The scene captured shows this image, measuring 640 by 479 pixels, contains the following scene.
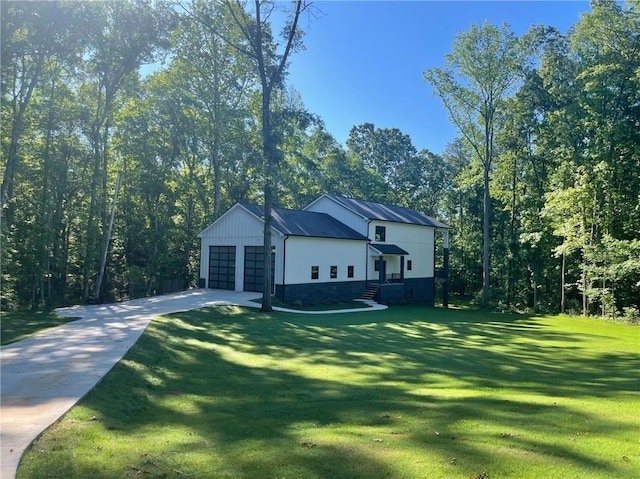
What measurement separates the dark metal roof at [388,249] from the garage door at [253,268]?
8.15 metres

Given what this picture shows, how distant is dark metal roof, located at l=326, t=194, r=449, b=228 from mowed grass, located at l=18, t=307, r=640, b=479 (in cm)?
1794

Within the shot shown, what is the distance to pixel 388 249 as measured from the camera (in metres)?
30.4

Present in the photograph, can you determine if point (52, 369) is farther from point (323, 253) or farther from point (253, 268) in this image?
point (323, 253)

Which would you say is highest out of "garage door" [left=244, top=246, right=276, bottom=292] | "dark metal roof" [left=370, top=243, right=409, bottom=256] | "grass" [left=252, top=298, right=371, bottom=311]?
"dark metal roof" [left=370, top=243, right=409, bottom=256]

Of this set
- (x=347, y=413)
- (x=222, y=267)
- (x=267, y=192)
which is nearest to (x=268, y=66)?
(x=267, y=192)

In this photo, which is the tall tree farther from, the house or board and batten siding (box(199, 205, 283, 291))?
the house

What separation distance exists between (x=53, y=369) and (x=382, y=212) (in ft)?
87.6

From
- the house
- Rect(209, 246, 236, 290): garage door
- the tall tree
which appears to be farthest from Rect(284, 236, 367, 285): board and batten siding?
the tall tree

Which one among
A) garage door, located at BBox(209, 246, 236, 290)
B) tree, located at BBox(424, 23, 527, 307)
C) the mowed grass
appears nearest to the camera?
the mowed grass

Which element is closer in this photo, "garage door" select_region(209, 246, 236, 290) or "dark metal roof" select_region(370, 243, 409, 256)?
"garage door" select_region(209, 246, 236, 290)

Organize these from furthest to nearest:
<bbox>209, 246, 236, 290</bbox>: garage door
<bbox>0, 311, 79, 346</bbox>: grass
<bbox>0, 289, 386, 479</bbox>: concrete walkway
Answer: <bbox>209, 246, 236, 290</bbox>: garage door → <bbox>0, 311, 79, 346</bbox>: grass → <bbox>0, 289, 386, 479</bbox>: concrete walkway

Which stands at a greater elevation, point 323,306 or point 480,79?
point 480,79

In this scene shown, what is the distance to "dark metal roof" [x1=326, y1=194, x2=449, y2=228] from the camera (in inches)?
1216

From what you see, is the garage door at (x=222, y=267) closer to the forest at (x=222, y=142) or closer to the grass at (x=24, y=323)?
the forest at (x=222, y=142)
